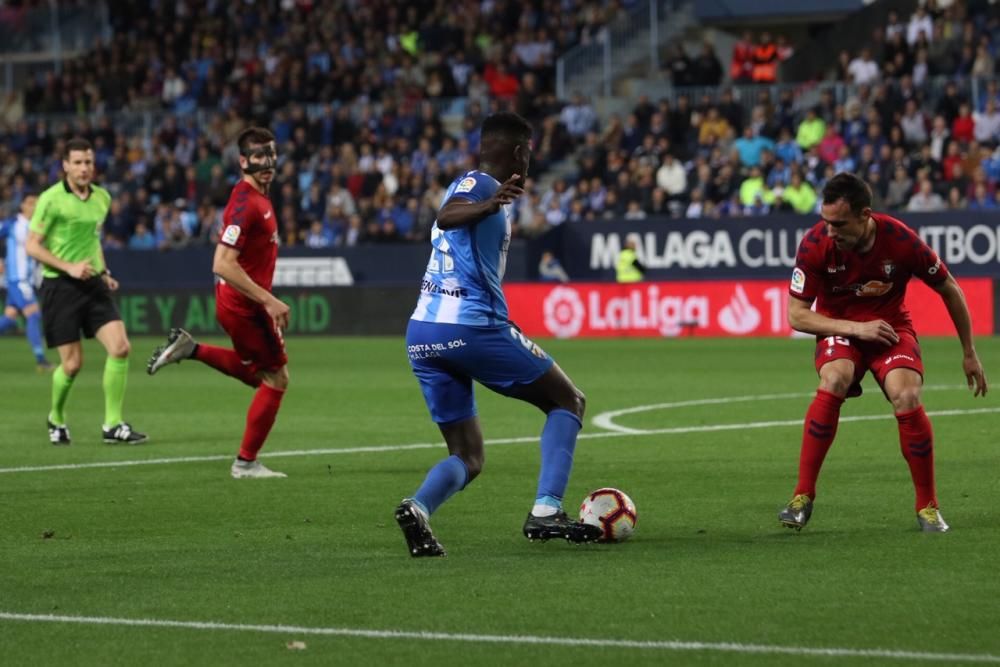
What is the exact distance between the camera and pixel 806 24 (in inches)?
1609

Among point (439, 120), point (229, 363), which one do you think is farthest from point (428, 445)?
point (439, 120)

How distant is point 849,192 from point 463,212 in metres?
1.96

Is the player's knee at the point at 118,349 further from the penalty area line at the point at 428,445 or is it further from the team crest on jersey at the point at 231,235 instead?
the team crest on jersey at the point at 231,235

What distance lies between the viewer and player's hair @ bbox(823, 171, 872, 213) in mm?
8844

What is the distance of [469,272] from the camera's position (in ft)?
27.5

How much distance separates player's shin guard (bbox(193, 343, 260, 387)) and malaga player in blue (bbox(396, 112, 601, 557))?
4.11 meters

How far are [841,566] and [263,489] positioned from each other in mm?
4578

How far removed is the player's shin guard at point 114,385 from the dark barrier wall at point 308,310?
17414 mm

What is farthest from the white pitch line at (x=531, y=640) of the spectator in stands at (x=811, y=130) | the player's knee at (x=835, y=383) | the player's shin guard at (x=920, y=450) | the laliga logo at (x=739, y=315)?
the spectator in stands at (x=811, y=130)

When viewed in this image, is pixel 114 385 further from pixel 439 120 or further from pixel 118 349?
pixel 439 120

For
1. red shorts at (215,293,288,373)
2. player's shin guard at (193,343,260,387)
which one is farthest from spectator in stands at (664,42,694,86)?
red shorts at (215,293,288,373)

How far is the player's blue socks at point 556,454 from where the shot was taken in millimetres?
8602

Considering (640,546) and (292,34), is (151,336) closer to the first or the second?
(292,34)

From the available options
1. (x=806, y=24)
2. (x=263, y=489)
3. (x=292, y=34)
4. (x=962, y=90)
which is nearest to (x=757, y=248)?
(x=962, y=90)
